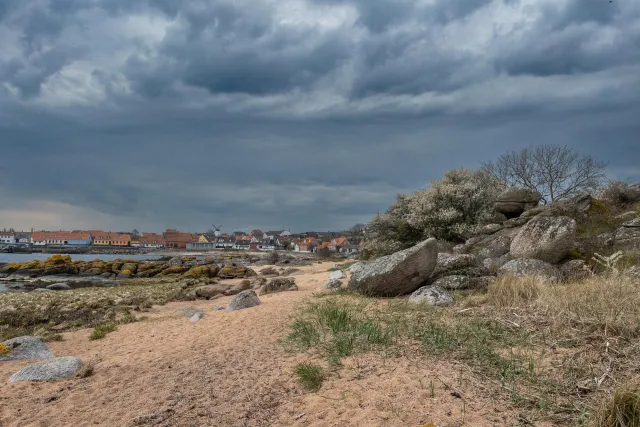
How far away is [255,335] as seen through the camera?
318 inches

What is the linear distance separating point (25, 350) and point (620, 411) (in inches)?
398

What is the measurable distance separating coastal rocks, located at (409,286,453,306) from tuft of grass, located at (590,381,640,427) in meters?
5.71

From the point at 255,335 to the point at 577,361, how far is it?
532 cm

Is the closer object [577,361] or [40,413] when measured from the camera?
[577,361]

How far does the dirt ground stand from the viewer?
402 cm

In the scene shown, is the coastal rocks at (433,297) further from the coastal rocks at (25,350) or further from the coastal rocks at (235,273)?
the coastal rocks at (235,273)

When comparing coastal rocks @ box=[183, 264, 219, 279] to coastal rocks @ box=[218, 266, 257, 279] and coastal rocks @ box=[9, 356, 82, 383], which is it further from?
coastal rocks @ box=[9, 356, 82, 383]

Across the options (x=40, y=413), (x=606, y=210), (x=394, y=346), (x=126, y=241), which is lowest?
(x=40, y=413)

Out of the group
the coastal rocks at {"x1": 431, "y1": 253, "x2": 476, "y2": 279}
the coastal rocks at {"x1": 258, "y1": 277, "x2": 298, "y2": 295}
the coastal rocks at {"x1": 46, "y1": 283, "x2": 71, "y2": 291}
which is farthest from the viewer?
the coastal rocks at {"x1": 46, "y1": 283, "x2": 71, "y2": 291}

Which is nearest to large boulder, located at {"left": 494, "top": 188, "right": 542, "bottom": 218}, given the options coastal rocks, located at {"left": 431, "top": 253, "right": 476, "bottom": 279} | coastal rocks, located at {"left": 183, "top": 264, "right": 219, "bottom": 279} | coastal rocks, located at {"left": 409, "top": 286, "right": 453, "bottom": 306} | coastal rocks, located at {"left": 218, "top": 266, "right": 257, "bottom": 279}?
coastal rocks, located at {"left": 431, "top": 253, "right": 476, "bottom": 279}

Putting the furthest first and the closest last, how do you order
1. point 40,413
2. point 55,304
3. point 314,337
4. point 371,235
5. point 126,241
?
point 126,241 < point 371,235 < point 55,304 < point 314,337 < point 40,413

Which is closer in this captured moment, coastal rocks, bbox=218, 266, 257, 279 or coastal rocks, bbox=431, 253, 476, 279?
coastal rocks, bbox=431, 253, 476, 279

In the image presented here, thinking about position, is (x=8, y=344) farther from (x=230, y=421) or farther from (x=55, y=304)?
(x=55, y=304)

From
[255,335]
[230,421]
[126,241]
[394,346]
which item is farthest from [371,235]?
[126,241]
